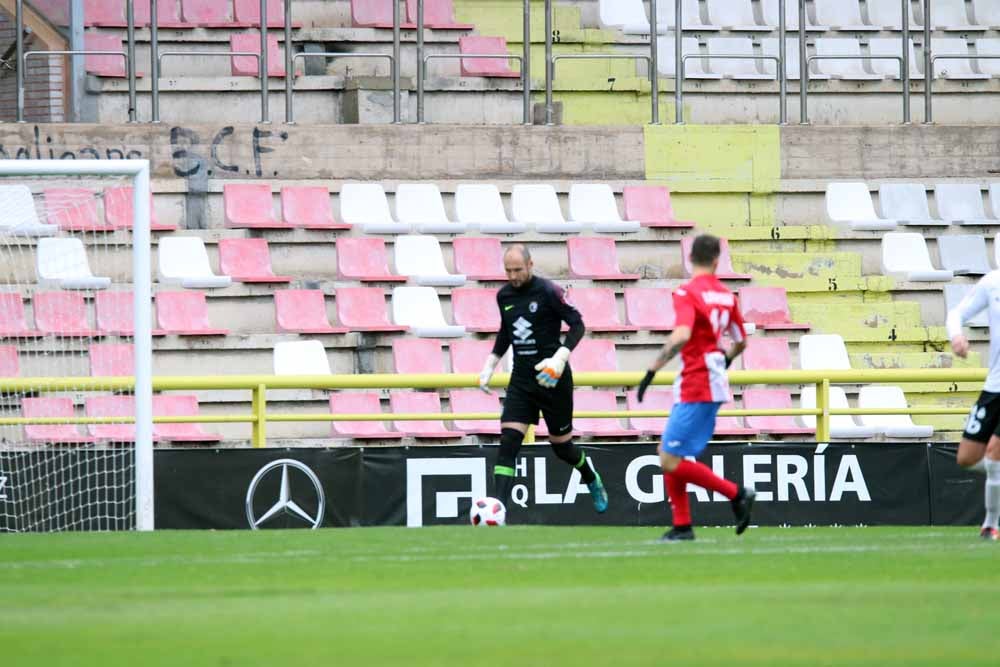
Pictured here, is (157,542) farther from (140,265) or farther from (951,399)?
(951,399)

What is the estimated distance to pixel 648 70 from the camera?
21.3 metres

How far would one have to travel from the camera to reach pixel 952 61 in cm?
2267

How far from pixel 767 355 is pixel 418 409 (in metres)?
3.35

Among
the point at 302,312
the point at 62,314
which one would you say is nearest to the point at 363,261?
the point at 302,312

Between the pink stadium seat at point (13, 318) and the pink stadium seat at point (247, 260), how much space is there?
7.63 ft

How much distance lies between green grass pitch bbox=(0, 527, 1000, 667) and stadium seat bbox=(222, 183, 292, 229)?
6761 millimetres

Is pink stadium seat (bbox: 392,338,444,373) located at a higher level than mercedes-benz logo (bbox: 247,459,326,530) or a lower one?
higher

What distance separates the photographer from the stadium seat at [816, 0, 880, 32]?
22.9 meters

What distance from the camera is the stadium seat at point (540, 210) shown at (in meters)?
18.5

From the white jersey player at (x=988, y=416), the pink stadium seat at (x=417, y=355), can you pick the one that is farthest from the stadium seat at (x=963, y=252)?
the white jersey player at (x=988, y=416)

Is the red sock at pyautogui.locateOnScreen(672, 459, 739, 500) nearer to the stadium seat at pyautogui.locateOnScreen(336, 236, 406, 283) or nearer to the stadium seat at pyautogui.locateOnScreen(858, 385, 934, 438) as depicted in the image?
the stadium seat at pyautogui.locateOnScreen(858, 385, 934, 438)

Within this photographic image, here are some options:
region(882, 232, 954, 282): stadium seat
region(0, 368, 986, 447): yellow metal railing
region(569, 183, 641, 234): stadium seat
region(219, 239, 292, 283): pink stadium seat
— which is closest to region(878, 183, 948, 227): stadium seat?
region(882, 232, 954, 282): stadium seat

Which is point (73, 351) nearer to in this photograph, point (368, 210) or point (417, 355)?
point (417, 355)

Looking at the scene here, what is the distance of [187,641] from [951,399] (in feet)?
43.4
